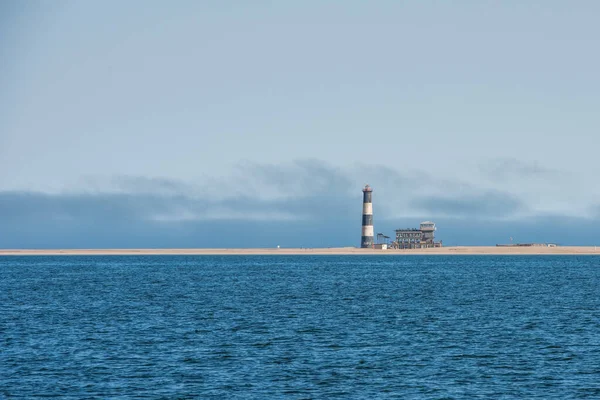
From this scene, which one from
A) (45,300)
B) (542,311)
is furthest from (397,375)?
(45,300)

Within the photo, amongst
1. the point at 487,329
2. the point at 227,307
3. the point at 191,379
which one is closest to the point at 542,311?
A: the point at 487,329

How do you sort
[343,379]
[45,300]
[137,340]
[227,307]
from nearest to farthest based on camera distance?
1. [343,379]
2. [137,340]
3. [227,307]
4. [45,300]

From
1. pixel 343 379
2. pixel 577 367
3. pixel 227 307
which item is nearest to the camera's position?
pixel 343 379

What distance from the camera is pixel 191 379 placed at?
40438mm

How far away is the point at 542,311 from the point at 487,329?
16033 mm

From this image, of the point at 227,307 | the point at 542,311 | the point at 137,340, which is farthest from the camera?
the point at 227,307

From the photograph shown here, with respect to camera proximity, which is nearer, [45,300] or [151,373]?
[151,373]

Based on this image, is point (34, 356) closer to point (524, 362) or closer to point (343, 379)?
point (343, 379)

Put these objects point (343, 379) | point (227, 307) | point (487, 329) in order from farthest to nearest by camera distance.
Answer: point (227, 307) → point (487, 329) → point (343, 379)

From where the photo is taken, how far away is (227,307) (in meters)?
79.1

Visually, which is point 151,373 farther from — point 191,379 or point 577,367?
point 577,367

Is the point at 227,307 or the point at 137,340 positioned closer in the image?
the point at 137,340

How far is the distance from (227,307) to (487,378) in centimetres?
4197

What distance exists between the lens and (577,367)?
43.2 m
